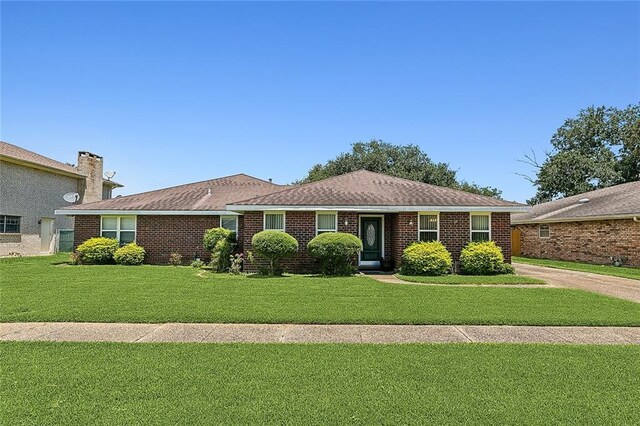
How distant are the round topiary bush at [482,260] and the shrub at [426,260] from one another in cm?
62

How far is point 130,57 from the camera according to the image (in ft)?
43.2

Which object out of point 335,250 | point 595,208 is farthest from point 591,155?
point 335,250

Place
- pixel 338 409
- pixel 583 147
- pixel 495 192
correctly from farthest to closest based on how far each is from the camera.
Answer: pixel 495 192 < pixel 583 147 < pixel 338 409

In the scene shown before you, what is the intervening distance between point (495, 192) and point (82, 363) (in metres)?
54.8

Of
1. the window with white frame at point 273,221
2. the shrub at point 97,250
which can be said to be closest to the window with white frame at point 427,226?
the window with white frame at point 273,221

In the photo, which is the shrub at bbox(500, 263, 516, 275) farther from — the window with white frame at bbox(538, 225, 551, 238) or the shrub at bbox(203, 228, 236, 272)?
the window with white frame at bbox(538, 225, 551, 238)

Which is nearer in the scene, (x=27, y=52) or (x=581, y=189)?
(x=27, y=52)

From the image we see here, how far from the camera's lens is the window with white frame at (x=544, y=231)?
24281mm

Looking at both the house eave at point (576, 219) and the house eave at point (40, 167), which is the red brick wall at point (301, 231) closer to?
the house eave at point (576, 219)

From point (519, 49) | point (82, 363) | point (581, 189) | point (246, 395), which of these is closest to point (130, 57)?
point (82, 363)

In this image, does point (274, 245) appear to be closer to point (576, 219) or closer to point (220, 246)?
point (220, 246)

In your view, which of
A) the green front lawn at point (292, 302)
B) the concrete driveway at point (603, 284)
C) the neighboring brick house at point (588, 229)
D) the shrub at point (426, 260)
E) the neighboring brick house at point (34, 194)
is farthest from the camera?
the neighboring brick house at point (34, 194)

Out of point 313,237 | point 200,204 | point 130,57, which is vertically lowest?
point 313,237

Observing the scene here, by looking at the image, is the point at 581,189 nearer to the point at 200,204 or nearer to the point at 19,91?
the point at 200,204
